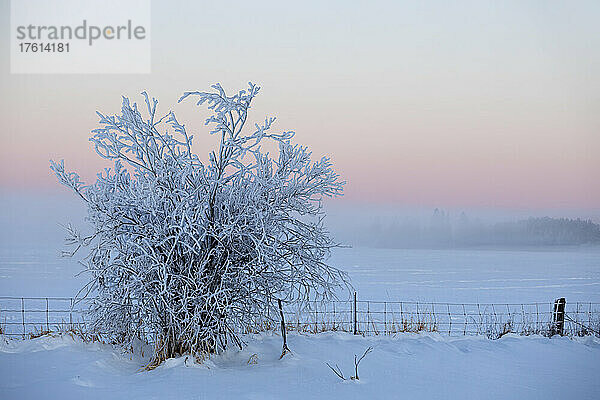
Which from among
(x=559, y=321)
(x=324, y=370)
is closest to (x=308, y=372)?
(x=324, y=370)

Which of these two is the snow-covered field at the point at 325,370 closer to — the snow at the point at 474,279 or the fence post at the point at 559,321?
the fence post at the point at 559,321

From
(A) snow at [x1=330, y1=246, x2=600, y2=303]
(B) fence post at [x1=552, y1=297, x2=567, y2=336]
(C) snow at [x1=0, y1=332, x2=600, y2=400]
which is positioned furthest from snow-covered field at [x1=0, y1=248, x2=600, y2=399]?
(A) snow at [x1=330, y1=246, x2=600, y2=303]

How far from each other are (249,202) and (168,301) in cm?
140

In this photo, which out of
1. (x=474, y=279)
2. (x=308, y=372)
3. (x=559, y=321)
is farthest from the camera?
(x=474, y=279)

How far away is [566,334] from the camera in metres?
9.52

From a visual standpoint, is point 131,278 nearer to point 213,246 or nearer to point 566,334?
point 213,246

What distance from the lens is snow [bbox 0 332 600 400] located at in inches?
235

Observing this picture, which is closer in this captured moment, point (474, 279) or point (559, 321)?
point (559, 321)

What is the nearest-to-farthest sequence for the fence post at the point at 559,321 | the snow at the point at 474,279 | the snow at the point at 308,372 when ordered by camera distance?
the snow at the point at 308,372 → the fence post at the point at 559,321 → the snow at the point at 474,279

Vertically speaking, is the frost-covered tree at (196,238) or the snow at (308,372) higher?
the frost-covered tree at (196,238)

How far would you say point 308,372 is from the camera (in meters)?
6.63

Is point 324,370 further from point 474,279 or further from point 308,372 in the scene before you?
point 474,279

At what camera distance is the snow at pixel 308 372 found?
5.97 m

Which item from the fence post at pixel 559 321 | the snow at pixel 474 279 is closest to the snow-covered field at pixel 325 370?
the fence post at pixel 559 321
